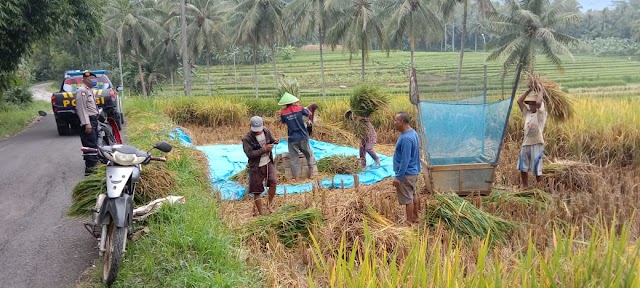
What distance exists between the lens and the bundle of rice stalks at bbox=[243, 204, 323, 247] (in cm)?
499

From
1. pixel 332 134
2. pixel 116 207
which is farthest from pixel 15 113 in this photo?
pixel 116 207

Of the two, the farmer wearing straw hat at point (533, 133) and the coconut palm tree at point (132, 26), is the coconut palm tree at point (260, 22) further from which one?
the farmer wearing straw hat at point (533, 133)

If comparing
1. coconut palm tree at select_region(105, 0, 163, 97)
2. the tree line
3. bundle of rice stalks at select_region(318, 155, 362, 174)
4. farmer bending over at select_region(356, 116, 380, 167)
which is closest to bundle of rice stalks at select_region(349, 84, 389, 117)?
farmer bending over at select_region(356, 116, 380, 167)

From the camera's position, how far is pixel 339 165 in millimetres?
8758

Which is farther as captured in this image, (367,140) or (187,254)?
(367,140)

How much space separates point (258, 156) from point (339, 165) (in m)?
2.93

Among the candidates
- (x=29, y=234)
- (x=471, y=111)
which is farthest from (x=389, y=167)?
(x=29, y=234)

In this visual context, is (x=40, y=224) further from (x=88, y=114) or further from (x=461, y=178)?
(x=461, y=178)

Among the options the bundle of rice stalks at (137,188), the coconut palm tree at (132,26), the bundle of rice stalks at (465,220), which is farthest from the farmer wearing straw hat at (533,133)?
the coconut palm tree at (132,26)

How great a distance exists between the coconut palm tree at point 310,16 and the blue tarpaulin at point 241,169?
875 inches

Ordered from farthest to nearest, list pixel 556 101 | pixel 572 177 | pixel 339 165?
pixel 339 165
pixel 572 177
pixel 556 101

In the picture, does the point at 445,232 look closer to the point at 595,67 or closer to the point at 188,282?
the point at 188,282

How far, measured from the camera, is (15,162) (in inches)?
349

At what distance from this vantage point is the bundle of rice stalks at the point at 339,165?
8.73m
